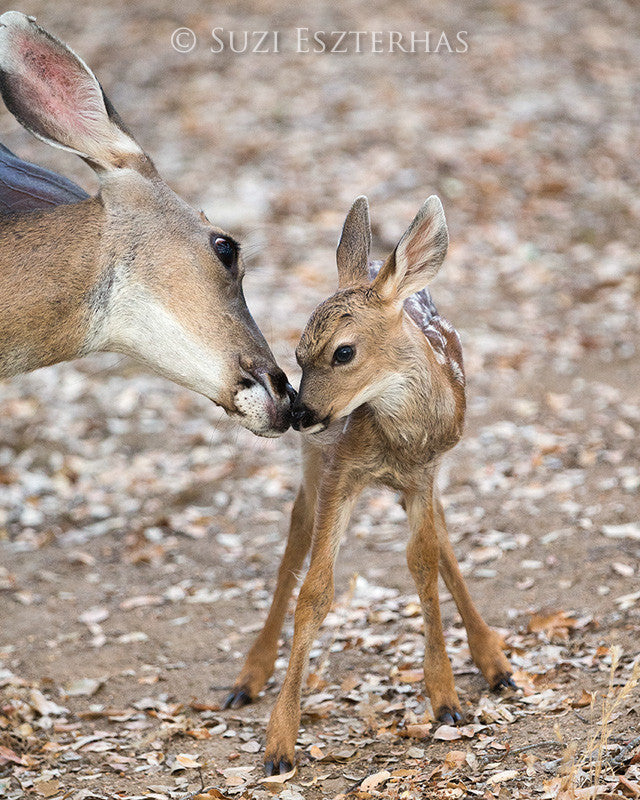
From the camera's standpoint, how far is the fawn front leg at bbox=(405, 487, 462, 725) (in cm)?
421

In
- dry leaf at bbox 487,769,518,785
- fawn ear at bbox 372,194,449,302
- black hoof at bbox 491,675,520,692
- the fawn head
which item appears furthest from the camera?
black hoof at bbox 491,675,520,692

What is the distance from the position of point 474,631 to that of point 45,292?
235cm

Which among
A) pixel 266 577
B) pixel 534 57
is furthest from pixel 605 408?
pixel 534 57

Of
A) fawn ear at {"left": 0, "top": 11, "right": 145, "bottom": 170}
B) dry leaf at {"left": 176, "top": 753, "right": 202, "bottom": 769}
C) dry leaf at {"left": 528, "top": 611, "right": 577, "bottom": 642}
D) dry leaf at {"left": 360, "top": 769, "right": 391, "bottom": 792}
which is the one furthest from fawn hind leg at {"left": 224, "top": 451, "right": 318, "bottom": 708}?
fawn ear at {"left": 0, "top": 11, "right": 145, "bottom": 170}

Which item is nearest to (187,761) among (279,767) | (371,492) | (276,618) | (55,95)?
(279,767)

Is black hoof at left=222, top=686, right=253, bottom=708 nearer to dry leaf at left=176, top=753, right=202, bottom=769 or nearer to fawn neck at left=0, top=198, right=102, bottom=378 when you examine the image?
dry leaf at left=176, top=753, right=202, bottom=769

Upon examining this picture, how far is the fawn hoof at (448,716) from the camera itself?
4.23m

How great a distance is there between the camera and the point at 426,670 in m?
4.30

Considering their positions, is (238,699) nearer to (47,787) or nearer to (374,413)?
(47,787)

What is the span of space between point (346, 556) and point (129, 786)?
2.60m

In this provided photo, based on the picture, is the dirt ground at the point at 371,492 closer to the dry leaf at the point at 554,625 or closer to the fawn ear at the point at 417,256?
the dry leaf at the point at 554,625

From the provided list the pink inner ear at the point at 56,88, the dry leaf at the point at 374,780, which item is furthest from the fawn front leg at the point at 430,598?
the pink inner ear at the point at 56,88

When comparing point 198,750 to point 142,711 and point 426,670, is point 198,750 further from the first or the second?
point 426,670

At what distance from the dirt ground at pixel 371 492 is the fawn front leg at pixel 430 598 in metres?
0.11
